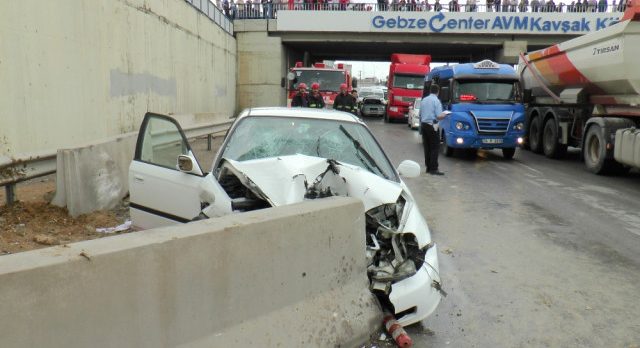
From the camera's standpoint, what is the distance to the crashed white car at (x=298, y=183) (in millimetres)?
3570

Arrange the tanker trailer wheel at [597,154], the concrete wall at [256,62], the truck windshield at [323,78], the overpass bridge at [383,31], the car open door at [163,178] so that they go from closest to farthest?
1. the car open door at [163,178]
2. the tanker trailer wheel at [597,154]
3. the truck windshield at [323,78]
4. the overpass bridge at [383,31]
5. the concrete wall at [256,62]

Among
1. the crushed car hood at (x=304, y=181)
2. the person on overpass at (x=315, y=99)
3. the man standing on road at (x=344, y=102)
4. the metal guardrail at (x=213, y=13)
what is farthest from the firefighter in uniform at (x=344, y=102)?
the metal guardrail at (x=213, y=13)

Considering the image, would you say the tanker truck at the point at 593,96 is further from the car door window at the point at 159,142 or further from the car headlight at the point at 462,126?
the car door window at the point at 159,142

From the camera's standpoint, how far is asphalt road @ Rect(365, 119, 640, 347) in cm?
375

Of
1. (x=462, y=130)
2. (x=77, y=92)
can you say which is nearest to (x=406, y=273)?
(x=77, y=92)

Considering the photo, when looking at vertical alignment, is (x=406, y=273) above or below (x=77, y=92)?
below

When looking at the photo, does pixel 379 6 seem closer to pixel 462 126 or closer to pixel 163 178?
pixel 462 126

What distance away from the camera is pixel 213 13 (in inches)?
953

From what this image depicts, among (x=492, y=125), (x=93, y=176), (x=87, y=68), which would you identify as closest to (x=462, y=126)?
(x=492, y=125)

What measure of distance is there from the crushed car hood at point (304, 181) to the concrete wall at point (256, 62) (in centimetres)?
2663

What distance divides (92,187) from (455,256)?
4.22 meters

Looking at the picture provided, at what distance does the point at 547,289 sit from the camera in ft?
15.1

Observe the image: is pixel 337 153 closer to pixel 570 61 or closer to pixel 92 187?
pixel 92 187

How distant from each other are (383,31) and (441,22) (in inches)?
129
